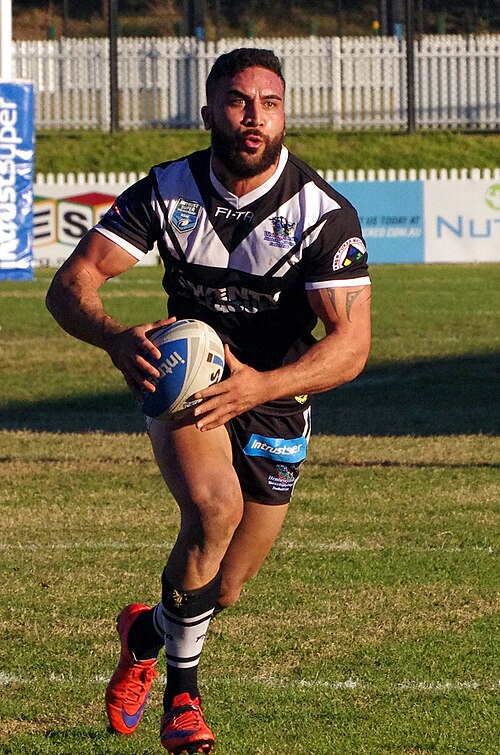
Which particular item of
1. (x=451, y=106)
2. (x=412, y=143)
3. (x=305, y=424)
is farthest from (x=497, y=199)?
(x=305, y=424)

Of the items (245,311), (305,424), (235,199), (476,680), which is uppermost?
(235,199)

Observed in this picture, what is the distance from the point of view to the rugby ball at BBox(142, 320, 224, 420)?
190 inches

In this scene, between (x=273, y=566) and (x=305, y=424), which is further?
(x=273, y=566)

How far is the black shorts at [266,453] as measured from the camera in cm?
538

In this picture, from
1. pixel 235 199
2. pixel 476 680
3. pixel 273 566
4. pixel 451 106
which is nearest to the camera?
pixel 235 199

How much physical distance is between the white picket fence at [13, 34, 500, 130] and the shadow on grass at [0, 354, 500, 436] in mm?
22622

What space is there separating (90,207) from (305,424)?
2292 centimetres

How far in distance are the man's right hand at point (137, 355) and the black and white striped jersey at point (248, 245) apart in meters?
0.48

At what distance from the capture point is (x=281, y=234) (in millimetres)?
5254

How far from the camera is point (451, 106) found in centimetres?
3753

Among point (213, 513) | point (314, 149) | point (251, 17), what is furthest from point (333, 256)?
point (251, 17)

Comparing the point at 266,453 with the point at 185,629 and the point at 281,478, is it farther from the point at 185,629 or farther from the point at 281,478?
the point at 185,629

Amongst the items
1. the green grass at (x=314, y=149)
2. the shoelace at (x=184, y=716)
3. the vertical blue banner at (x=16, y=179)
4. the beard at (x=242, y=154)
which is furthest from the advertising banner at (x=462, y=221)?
the shoelace at (x=184, y=716)

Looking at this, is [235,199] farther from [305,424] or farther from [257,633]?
[257,633]
